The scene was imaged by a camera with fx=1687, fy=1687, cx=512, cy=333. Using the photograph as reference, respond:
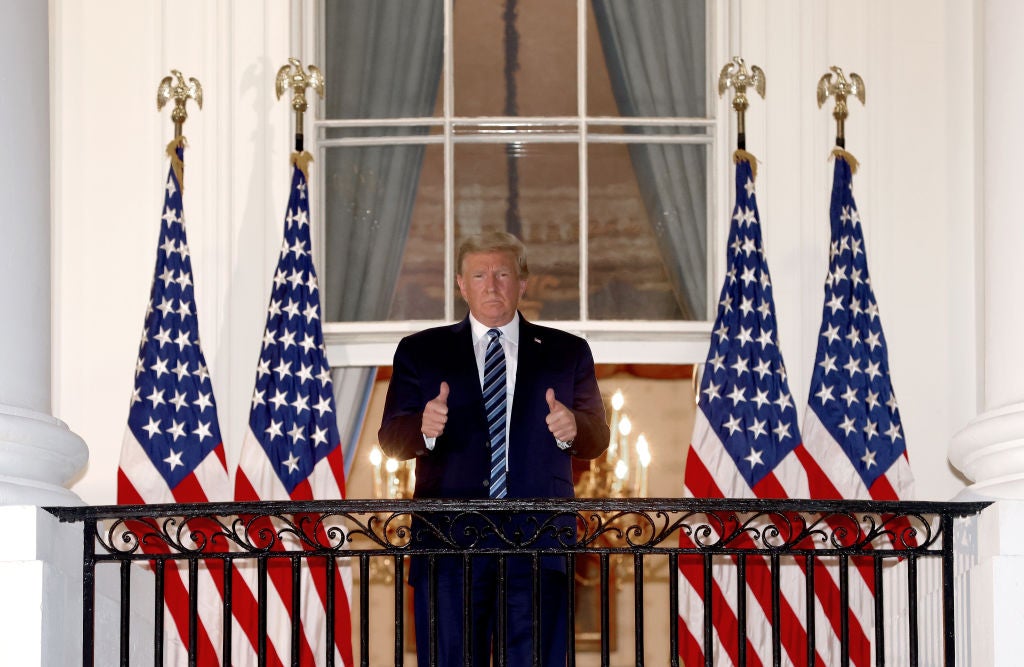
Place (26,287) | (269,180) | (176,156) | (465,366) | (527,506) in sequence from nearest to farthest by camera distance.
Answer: (527,506)
(26,287)
(465,366)
(176,156)
(269,180)

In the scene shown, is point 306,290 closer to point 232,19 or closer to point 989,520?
point 232,19

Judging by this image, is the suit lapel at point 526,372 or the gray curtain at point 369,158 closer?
the suit lapel at point 526,372

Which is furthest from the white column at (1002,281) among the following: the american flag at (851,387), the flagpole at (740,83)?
the flagpole at (740,83)

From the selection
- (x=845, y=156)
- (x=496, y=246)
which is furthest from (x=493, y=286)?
(x=845, y=156)

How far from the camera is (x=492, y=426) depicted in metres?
5.91

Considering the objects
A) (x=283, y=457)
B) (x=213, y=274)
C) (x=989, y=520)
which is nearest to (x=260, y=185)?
(x=213, y=274)

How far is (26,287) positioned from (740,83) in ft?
11.2

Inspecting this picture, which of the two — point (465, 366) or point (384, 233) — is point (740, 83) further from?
point (465, 366)

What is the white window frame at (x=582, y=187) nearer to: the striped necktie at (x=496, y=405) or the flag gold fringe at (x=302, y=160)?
the flag gold fringe at (x=302, y=160)

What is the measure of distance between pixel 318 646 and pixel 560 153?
8.78 feet

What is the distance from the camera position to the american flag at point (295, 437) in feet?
23.0

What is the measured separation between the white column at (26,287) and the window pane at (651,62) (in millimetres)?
3101

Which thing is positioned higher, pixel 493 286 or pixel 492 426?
pixel 493 286

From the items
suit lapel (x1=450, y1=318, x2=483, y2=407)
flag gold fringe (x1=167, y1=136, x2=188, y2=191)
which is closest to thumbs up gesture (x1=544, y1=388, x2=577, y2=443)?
suit lapel (x1=450, y1=318, x2=483, y2=407)
